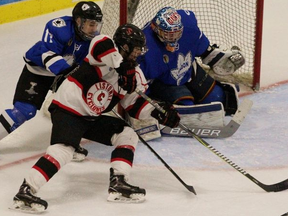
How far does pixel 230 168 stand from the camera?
4023 millimetres

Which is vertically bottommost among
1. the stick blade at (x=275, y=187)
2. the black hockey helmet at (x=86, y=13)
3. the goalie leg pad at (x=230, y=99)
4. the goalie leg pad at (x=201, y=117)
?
the goalie leg pad at (x=230, y=99)

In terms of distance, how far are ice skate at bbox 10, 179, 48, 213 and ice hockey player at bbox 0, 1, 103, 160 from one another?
2.15ft

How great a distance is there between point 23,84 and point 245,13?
6.61 feet

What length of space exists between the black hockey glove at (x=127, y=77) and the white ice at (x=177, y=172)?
1.70ft

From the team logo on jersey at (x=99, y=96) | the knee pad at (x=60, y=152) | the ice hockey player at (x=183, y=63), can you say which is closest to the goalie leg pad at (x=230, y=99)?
the ice hockey player at (x=183, y=63)

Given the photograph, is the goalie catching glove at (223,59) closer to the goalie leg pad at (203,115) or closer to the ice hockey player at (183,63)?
the ice hockey player at (183,63)

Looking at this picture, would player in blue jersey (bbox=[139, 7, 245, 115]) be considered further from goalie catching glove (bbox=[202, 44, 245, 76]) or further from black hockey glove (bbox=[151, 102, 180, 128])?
black hockey glove (bbox=[151, 102, 180, 128])

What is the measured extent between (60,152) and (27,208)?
284mm

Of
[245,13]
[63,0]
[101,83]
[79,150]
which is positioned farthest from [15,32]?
[101,83]

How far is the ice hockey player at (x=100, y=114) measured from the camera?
11.4ft

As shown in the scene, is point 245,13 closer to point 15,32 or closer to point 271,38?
point 271,38

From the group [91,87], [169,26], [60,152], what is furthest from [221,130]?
[60,152]

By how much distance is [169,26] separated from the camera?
4207mm

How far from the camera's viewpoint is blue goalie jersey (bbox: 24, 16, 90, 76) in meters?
4.01
